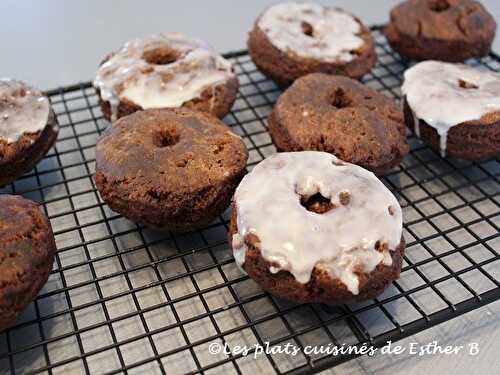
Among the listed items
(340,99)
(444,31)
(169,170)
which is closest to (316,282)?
(169,170)

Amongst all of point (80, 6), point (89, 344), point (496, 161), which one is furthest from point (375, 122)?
point (80, 6)

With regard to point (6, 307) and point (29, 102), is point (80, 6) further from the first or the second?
point (6, 307)

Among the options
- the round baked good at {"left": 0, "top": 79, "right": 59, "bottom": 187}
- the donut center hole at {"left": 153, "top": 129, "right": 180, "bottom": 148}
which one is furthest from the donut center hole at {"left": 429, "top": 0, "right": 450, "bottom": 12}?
the round baked good at {"left": 0, "top": 79, "right": 59, "bottom": 187}

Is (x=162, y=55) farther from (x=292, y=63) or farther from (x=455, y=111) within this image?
(x=455, y=111)

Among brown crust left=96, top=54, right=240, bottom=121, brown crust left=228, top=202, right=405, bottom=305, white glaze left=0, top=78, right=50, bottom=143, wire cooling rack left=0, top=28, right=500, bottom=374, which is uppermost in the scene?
white glaze left=0, top=78, right=50, bottom=143

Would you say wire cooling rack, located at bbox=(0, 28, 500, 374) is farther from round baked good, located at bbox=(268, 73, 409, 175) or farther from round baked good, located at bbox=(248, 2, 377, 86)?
round baked good, located at bbox=(248, 2, 377, 86)

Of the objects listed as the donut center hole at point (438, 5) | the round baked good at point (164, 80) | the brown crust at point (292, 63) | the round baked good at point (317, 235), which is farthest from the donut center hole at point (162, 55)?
the donut center hole at point (438, 5)
